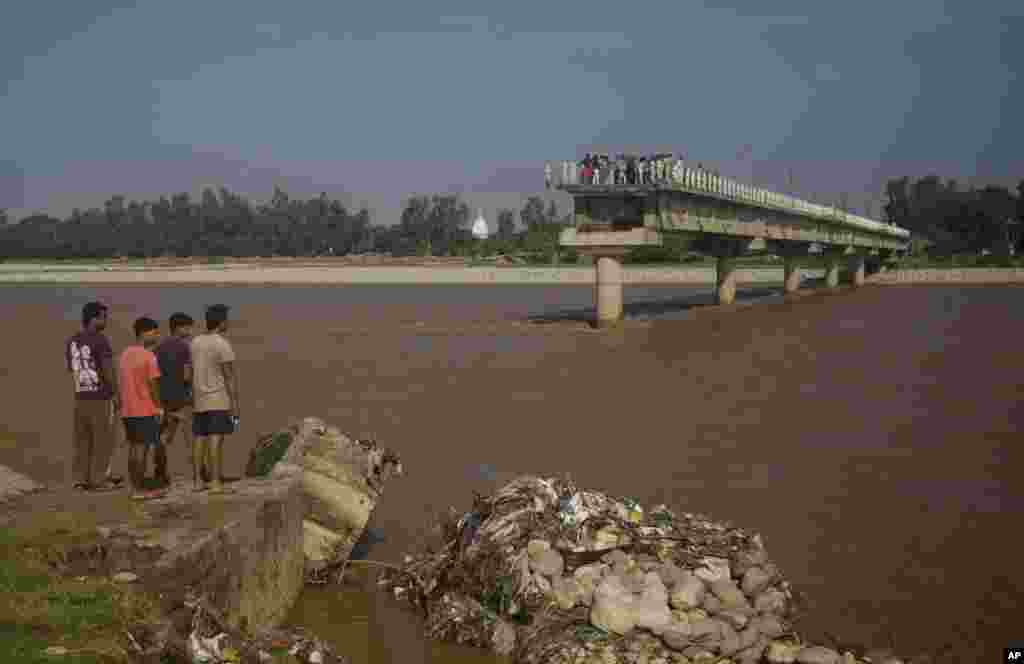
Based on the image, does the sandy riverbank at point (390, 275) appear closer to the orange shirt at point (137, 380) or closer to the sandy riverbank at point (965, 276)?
the sandy riverbank at point (965, 276)

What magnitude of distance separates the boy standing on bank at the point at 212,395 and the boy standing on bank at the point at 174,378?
0.64 metres

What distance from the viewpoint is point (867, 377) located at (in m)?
22.1

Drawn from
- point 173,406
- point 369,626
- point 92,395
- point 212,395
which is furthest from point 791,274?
point 369,626

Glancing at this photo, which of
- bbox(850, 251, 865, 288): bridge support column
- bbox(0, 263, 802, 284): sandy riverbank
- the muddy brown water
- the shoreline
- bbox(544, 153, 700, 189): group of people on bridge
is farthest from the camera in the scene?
bbox(850, 251, 865, 288): bridge support column

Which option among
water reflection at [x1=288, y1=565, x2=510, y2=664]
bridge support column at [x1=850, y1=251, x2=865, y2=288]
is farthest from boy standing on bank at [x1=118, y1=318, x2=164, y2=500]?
bridge support column at [x1=850, y1=251, x2=865, y2=288]

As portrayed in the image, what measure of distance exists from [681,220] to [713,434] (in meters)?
24.3

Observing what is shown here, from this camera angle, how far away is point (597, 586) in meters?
7.13

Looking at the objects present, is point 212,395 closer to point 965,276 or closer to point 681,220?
A: point 681,220

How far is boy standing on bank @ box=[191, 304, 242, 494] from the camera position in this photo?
8758 millimetres

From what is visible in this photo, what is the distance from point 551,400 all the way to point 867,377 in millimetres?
7451

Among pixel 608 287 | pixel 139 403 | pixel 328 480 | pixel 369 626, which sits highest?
pixel 608 287

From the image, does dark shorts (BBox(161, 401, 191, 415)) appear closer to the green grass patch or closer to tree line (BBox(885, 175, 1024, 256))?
the green grass patch

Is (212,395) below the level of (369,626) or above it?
above

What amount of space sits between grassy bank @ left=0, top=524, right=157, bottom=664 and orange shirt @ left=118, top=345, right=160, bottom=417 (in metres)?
2.45
